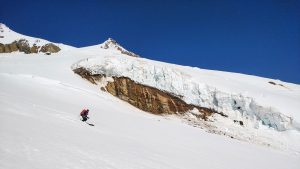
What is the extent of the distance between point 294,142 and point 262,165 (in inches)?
515

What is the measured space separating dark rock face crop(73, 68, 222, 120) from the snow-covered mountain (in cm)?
12

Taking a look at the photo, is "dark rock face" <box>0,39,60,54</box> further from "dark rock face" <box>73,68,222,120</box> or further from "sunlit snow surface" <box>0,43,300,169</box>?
"dark rock face" <box>73,68,222,120</box>

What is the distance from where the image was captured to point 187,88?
42.5 meters

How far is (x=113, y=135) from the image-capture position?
2031cm

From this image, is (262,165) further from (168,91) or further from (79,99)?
(168,91)

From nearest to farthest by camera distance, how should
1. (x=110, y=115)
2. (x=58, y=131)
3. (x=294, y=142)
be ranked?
(x=58, y=131) < (x=110, y=115) < (x=294, y=142)

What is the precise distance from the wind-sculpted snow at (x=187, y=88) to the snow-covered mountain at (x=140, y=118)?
0.12 meters

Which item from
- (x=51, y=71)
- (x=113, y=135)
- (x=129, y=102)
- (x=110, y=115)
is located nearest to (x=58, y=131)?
(x=113, y=135)

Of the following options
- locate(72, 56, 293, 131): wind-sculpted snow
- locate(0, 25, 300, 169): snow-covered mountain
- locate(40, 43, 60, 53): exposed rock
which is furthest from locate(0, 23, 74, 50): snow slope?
locate(72, 56, 293, 131): wind-sculpted snow

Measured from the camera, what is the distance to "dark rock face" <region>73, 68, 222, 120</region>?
4088 cm

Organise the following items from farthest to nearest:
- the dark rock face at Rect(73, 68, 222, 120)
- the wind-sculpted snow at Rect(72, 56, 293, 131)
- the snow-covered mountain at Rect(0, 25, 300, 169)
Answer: the dark rock face at Rect(73, 68, 222, 120) → the wind-sculpted snow at Rect(72, 56, 293, 131) → the snow-covered mountain at Rect(0, 25, 300, 169)

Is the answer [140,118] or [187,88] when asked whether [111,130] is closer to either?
[140,118]

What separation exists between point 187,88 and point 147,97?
5227mm

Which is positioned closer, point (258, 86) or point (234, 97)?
Result: point (234, 97)
